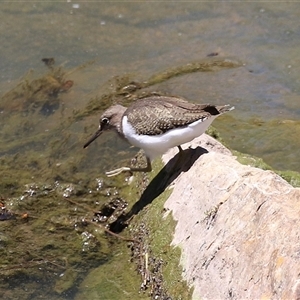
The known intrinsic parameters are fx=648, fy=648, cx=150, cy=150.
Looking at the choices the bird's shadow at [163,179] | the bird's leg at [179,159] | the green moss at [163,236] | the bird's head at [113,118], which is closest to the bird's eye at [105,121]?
the bird's head at [113,118]

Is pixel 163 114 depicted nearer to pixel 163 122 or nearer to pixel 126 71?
pixel 163 122

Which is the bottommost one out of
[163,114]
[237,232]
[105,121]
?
[105,121]

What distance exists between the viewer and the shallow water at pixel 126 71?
26.3ft

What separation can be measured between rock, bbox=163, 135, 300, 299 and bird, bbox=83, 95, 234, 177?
18.4 inches

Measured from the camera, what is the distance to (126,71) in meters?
9.84

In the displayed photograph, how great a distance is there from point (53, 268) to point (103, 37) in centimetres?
535

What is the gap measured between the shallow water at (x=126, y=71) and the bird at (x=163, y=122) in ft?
3.35

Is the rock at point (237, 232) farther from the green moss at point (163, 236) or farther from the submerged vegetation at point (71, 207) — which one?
the submerged vegetation at point (71, 207)

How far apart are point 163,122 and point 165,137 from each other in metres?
0.15

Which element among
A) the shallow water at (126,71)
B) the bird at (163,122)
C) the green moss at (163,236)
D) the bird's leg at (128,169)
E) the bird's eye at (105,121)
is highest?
the bird at (163,122)

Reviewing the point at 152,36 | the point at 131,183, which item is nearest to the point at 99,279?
the point at 131,183

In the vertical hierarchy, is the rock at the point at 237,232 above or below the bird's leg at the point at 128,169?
above

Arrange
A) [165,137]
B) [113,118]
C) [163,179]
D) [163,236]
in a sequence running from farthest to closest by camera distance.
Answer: [113,118], [163,179], [165,137], [163,236]

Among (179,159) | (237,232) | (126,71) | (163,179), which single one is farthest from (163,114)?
(126,71)
